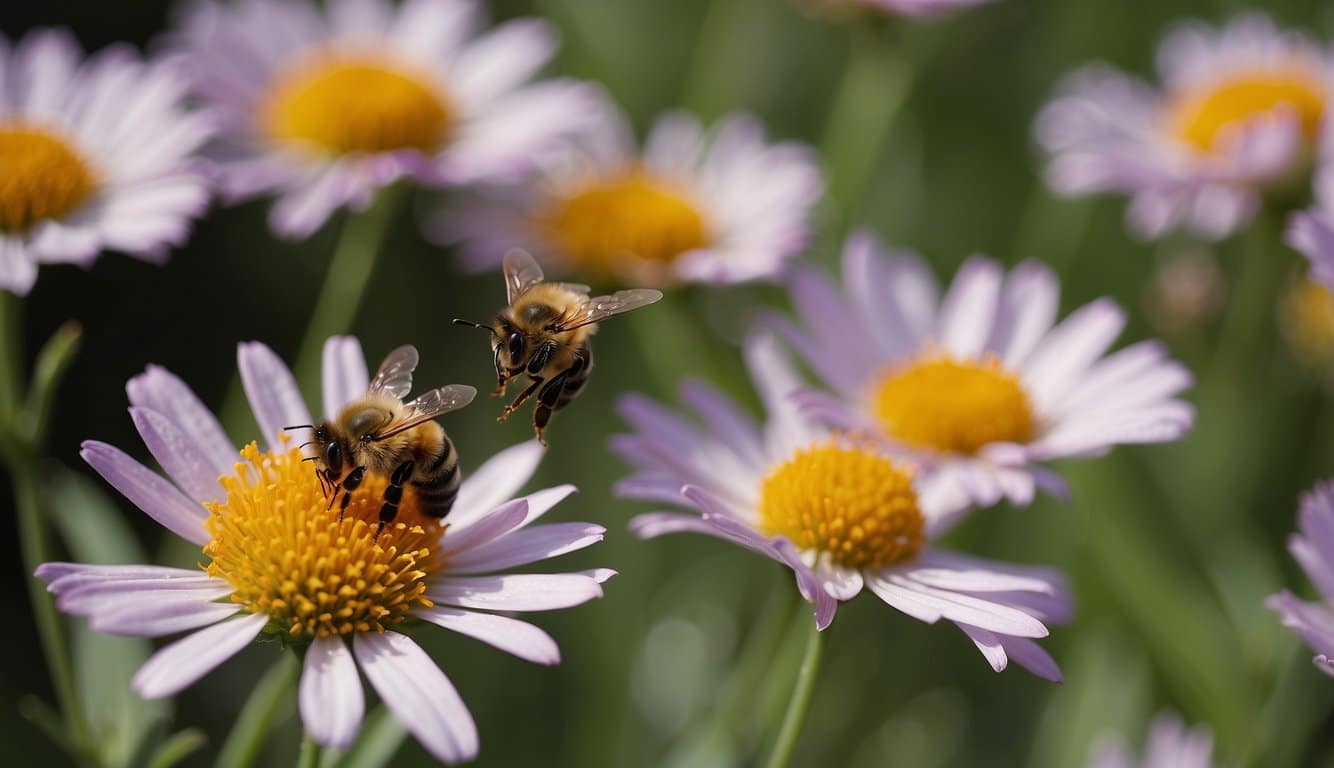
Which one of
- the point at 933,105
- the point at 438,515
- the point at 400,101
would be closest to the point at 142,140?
the point at 400,101

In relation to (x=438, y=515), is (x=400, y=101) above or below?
above

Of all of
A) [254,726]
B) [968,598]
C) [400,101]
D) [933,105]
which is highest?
[933,105]

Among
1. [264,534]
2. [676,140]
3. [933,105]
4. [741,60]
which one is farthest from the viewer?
[933,105]

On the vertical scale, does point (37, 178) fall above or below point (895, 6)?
below

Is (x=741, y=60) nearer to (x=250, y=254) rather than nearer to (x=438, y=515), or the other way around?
(x=250, y=254)

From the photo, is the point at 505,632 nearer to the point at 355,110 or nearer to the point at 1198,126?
the point at 355,110

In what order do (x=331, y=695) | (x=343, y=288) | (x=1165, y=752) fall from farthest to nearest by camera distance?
(x=343, y=288) < (x=1165, y=752) < (x=331, y=695)

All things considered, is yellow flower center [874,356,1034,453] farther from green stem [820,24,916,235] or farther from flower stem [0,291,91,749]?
flower stem [0,291,91,749]

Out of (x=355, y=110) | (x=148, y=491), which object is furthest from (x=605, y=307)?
(x=355, y=110)
